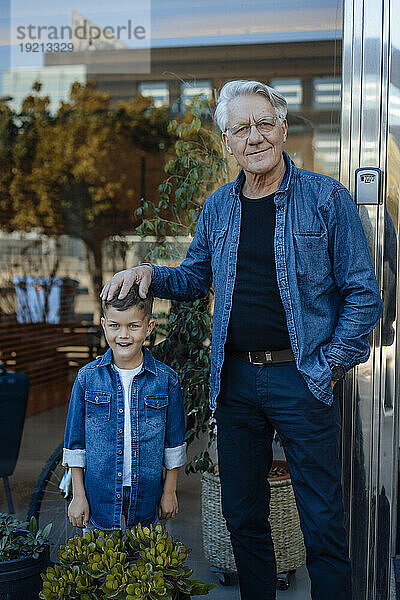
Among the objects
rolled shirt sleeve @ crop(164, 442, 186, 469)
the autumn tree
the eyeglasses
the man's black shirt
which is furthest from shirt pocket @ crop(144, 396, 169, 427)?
the autumn tree

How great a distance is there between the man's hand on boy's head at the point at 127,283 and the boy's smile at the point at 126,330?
7 cm

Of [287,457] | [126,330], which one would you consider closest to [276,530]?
[287,457]

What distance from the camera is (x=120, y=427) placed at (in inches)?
86.4

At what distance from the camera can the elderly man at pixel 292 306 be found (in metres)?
2.00

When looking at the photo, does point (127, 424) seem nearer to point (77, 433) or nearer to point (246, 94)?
point (77, 433)

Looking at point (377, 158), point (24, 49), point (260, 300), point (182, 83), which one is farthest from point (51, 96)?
point (260, 300)

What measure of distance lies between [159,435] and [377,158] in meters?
1.20

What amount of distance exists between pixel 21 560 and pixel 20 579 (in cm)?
6

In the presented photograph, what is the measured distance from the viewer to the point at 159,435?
224 cm

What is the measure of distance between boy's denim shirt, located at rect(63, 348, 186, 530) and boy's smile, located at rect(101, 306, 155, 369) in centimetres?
7

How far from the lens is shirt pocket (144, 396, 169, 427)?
221cm

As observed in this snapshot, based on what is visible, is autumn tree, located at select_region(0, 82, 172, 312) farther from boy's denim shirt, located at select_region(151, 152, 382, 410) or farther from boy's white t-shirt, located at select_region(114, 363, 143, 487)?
boy's denim shirt, located at select_region(151, 152, 382, 410)

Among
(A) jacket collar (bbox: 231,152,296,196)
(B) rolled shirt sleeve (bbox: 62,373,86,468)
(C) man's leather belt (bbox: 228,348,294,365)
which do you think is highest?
(A) jacket collar (bbox: 231,152,296,196)

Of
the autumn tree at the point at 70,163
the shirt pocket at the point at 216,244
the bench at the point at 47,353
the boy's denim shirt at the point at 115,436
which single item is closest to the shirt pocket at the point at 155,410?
the boy's denim shirt at the point at 115,436
